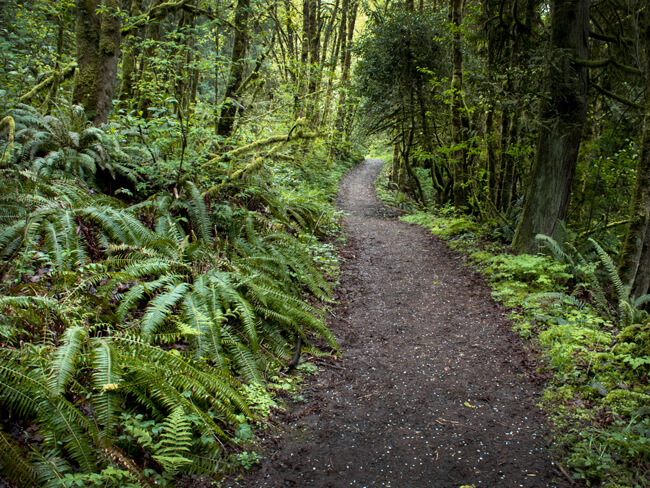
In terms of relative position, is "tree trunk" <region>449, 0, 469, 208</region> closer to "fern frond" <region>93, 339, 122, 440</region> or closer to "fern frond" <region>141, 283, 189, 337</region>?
"fern frond" <region>141, 283, 189, 337</region>

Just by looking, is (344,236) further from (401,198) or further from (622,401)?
(622,401)

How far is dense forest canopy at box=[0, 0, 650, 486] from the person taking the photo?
249 centimetres

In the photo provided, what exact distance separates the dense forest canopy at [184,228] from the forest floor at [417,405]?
43 cm

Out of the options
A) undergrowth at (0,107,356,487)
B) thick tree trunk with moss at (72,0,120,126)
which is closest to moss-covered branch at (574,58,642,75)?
undergrowth at (0,107,356,487)

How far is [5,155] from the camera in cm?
433

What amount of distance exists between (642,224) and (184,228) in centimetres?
631

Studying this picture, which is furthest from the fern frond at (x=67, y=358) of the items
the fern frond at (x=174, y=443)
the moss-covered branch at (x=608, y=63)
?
the moss-covered branch at (x=608, y=63)

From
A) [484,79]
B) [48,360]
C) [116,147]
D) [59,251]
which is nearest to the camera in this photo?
[48,360]

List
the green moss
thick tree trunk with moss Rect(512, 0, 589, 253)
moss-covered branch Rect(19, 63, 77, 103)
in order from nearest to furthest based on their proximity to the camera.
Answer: the green moss
thick tree trunk with moss Rect(512, 0, 589, 253)
moss-covered branch Rect(19, 63, 77, 103)

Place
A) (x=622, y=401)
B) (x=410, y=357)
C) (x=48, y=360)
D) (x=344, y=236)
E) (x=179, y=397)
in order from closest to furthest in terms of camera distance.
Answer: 1. (x=48, y=360)
2. (x=179, y=397)
3. (x=622, y=401)
4. (x=410, y=357)
5. (x=344, y=236)

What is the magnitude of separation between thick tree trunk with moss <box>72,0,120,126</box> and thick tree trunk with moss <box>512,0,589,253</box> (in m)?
7.48

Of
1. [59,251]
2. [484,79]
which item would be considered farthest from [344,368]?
[484,79]

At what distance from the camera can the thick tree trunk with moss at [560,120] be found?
6.38m

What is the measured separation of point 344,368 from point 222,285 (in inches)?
64.7
